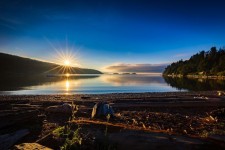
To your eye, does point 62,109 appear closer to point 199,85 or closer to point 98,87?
point 98,87

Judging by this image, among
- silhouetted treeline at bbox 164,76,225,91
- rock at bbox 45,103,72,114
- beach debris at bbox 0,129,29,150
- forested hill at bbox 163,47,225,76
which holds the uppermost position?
forested hill at bbox 163,47,225,76

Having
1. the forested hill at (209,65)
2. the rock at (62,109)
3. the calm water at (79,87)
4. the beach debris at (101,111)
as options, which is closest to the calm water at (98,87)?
the calm water at (79,87)

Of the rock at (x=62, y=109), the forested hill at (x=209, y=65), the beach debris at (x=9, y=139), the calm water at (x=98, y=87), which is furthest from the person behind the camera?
the forested hill at (x=209, y=65)

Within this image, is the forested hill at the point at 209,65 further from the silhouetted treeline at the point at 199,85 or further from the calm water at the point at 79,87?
the calm water at the point at 79,87

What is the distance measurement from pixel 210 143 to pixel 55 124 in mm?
10061

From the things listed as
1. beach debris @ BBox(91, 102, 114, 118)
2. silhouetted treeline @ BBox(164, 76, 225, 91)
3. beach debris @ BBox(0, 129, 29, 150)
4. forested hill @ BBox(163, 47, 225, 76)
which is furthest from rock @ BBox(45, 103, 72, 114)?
forested hill @ BBox(163, 47, 225, 76)

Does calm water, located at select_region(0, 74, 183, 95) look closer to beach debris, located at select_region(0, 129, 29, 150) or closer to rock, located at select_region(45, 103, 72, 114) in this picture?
rock, located at select_region(45, 103, 72, 114)

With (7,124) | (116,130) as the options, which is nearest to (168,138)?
(116,130)

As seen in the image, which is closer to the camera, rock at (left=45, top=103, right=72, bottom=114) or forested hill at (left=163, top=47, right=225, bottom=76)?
rock at (left=45, top=103, right=72, bottom=114)

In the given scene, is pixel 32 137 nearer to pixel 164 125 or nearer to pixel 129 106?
pixel 164 125

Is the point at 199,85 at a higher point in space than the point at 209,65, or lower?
lower

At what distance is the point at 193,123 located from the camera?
1516 centimetres

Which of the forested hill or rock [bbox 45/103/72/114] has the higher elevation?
the forested hill

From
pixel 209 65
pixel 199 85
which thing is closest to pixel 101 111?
pixel 199 85
